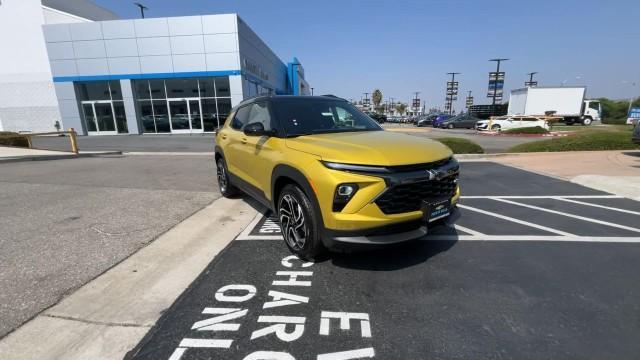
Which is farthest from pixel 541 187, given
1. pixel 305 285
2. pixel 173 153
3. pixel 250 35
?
pixel 250 35

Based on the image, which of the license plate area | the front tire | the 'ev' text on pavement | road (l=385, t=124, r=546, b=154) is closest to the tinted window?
the front tire

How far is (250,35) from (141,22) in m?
7.83

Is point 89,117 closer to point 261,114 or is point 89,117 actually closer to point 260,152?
point 261,114

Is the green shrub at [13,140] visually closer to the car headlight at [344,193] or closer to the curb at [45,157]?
the curb at [45,157]

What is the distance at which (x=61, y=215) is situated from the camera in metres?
4.79

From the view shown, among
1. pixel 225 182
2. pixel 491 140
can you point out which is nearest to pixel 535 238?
pixel 225 182

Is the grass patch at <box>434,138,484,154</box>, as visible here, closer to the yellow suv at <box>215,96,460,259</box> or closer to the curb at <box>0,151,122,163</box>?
the yellow suv at <box>215,96,460,259</box>

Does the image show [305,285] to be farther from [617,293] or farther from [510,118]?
[510,118]

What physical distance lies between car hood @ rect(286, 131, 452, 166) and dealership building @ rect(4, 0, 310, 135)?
20619 mm

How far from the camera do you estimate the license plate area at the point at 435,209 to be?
284cm

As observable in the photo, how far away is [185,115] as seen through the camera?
2319cm

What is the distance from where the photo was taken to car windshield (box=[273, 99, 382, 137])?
12.3ft

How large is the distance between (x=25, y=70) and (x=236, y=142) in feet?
103

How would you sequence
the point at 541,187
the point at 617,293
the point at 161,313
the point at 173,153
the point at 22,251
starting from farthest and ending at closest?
the point at 173,153 < the point at 541,187 < the point at 22,251 < the point at 617,293 < the point at 161,313
